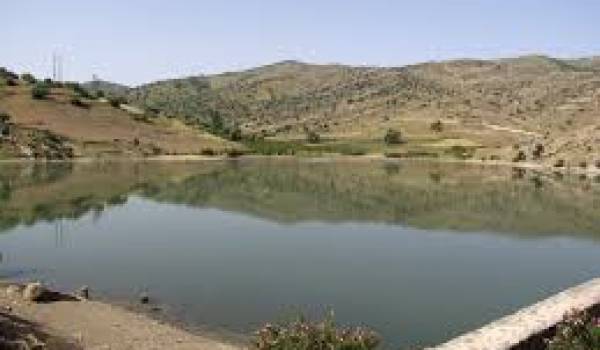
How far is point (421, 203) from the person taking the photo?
87.1 meters

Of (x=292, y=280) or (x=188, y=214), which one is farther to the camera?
(x=188, y=214)

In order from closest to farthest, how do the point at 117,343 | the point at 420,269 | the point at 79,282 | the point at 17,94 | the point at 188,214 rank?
the point at 117,343
the point at 79,282
the point at 420,269
the point at 188,214
the point at 17,94

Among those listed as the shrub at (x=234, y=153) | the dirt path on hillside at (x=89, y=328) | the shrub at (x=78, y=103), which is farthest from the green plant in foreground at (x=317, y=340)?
the shrub at (x=78, y=103)

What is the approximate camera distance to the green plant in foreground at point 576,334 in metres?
16.1

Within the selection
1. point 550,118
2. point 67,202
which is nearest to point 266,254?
point 67,202

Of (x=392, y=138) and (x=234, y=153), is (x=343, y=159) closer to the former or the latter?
(x=234, y=153)

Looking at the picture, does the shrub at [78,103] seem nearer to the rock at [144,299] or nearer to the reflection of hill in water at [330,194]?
the reflection of hill in water at [330,194]

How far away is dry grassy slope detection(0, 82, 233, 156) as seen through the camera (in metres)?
135

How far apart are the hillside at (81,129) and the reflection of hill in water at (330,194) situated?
1337cm

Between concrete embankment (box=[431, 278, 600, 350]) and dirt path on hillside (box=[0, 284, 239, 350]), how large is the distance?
418 inches

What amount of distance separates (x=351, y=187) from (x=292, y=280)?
2292 inches

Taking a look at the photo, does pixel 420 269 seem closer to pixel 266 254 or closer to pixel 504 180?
pixel 266 254

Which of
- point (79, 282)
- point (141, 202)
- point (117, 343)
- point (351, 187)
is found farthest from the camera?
point (351, 187)

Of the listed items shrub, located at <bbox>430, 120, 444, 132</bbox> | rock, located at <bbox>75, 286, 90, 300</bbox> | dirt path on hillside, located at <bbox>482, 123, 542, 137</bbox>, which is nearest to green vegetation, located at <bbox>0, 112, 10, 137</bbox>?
shrub, located at <bbox>430, 120, 444, 132</bbox>
